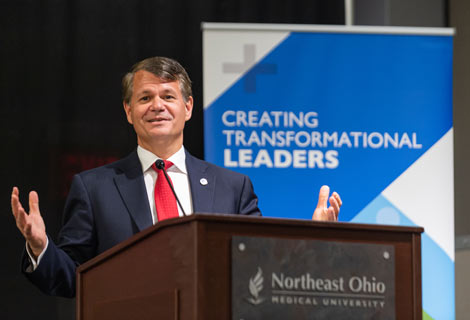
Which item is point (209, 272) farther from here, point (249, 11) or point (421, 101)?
point (249, 11)

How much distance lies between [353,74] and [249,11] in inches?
46.4

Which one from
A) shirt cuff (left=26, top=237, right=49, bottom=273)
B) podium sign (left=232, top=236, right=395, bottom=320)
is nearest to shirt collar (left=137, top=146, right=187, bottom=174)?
shirt cuff (left=26, top=237, right=49, bottom=273)

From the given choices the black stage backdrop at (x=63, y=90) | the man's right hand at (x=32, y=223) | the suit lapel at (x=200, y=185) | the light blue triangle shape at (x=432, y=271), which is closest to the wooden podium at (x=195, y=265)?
the man's right hand at (x=32, y=223)

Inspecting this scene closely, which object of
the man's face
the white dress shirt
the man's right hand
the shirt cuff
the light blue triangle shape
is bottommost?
the light blue triangle shape

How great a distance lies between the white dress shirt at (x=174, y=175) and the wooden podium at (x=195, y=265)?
63 centimetres

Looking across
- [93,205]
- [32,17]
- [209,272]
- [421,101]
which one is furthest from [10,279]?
[209,272]

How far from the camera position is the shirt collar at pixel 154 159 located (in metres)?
2.57

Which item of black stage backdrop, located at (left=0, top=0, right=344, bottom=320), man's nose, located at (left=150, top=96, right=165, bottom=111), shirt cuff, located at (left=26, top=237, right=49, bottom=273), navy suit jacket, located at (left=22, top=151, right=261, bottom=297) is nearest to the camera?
shirt cuff, located at (left=26, top=237, right=49, bottom=273)

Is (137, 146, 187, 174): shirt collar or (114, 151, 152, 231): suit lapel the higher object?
(137, 146, 187, 174): shirt collar

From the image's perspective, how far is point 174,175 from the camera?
255 centimetres

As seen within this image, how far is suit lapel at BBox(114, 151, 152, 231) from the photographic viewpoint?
7.89ft

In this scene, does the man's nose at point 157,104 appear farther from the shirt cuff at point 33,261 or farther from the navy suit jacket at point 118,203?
the shirt cuff at point 33,261

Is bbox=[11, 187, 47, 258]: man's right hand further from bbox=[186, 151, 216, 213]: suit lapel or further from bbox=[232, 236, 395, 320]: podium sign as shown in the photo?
bbox=[232, 236, 395, 320]: podium sign

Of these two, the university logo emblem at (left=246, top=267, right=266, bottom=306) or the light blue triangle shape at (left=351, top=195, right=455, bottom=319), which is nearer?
the university logo emblem at (left=246, top=267, right=266, bottom=306)
